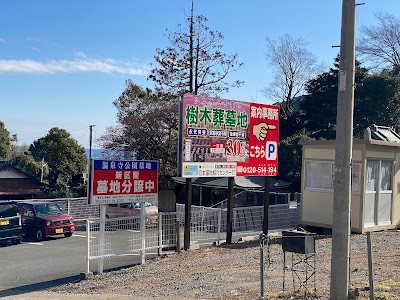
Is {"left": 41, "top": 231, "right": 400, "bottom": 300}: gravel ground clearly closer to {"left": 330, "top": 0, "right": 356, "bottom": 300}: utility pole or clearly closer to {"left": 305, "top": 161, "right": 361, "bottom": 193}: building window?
{"left": 330, "top": 0, "right": 356, "bottom": 300}: utility pole

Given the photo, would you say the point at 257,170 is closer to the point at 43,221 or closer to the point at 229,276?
the point at 229,276

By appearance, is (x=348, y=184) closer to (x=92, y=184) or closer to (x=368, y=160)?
(x=92, y=184)

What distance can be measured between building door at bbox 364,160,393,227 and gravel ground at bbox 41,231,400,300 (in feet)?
6.67

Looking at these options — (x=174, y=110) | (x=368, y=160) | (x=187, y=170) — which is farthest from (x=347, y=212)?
(x=174, y=110)

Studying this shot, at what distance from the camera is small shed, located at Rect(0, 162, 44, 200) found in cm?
3675

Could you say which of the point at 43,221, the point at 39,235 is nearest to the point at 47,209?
the point at 43,221

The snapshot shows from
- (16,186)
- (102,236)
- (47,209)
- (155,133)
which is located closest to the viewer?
(102,236)

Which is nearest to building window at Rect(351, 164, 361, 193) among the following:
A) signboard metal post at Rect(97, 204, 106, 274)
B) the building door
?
the building door

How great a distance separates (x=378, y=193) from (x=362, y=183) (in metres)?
1.16

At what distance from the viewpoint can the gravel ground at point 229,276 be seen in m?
9.36

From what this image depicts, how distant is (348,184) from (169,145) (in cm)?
2465

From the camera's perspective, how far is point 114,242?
530 inches

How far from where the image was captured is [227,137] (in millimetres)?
15078

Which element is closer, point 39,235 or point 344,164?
point 344,164
